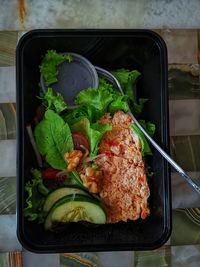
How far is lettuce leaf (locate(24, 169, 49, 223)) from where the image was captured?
0.96 m

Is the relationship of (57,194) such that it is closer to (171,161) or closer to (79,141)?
(79,141)

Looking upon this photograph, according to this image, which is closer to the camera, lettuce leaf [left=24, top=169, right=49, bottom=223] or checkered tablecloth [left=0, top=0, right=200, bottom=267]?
lettuce leaf [left=24, top=169, right=49, bottom=223]

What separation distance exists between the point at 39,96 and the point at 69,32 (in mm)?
160

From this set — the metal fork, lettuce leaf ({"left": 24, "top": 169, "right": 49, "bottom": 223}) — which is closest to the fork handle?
the metal fork

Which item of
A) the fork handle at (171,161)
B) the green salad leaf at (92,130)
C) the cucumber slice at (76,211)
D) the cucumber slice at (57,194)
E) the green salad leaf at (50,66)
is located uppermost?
the green salad leaf at (50,66)

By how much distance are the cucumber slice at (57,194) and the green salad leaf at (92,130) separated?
82 mm

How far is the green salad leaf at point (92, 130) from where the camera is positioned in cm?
100

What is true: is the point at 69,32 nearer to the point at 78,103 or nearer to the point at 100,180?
the point at 78,103

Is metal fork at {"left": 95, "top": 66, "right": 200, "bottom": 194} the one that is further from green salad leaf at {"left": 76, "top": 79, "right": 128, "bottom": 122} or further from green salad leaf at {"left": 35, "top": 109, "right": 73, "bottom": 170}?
green salad leaf at {"left": 35, "top": 109, "right": 73, "bottom": 170}

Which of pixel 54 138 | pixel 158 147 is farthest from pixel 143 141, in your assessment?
pixel 54 138

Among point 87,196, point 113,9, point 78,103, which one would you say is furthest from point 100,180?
point 113,9

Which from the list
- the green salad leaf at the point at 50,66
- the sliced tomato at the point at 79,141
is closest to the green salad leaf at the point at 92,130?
the sliced tomato at the point at 79,141

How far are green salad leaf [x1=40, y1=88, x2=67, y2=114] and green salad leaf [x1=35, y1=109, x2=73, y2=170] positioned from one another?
0.7 inches

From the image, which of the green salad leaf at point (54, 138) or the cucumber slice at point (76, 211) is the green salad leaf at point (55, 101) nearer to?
the green salad leaf at point (54, 138)
